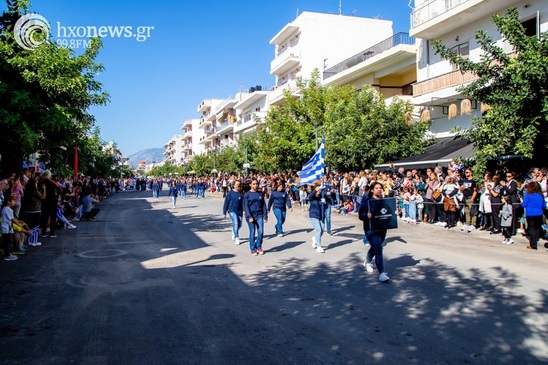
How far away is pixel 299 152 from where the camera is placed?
30.2m

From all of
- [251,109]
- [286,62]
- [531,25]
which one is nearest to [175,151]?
[251,109]

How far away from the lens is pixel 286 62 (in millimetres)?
45406

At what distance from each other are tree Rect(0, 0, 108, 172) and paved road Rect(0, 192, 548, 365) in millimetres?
3194

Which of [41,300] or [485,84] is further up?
[485,84]

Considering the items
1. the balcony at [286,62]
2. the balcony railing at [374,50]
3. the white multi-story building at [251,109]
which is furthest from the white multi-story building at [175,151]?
the balcony railing at [374,50]

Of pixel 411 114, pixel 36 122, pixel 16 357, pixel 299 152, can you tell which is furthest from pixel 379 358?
pixel 299 152

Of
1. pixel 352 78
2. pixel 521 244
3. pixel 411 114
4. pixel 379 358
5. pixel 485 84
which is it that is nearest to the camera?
pixel 379 358

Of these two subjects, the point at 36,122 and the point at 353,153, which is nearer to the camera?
the point at 36,122

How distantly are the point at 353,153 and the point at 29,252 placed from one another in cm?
1575

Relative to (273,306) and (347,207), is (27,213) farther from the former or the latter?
(347,207)

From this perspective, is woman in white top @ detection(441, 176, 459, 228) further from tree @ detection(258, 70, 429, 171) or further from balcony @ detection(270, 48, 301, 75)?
balcony @ detection(270, 48, 301, 75)

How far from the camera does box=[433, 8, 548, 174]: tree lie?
1266 centimetres

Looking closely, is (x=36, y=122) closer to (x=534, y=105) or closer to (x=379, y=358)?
(x=379, y=358)
